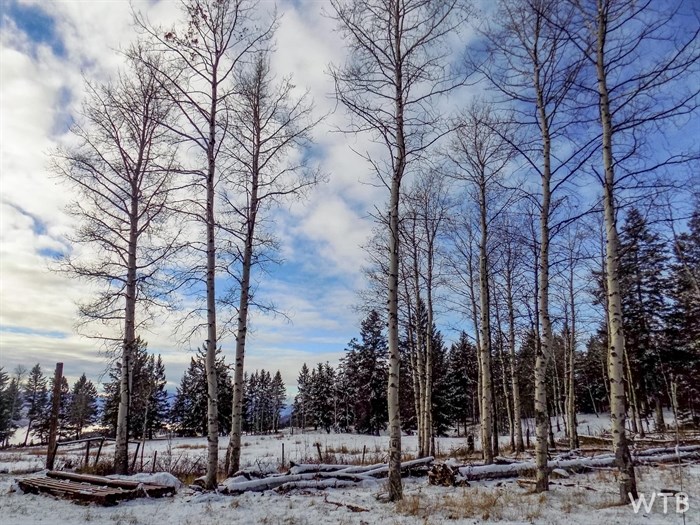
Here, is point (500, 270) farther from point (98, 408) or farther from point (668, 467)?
point (98, 408)

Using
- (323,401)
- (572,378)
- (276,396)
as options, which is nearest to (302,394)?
(276,396)

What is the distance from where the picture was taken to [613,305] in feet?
23.7

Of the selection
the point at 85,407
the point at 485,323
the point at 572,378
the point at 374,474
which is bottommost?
the point at 85,407

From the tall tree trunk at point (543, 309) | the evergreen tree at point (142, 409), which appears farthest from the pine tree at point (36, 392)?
the tall tree trunk at point (543, 309)

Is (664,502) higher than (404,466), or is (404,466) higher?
(664,502)

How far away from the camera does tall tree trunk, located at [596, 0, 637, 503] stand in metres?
6.91

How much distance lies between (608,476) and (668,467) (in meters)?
2.87

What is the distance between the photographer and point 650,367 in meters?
27.8

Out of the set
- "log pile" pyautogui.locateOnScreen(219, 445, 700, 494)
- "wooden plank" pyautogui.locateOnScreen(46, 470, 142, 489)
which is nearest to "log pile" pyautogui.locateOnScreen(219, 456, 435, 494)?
"log pile" pyautogui.locateOnScreen(219, 445, 700, 494)

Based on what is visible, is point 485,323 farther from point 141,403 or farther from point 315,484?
point 141,403

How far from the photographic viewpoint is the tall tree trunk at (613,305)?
6.91m

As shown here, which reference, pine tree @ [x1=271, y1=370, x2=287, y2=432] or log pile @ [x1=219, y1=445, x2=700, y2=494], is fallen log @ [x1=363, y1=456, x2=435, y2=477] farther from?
pine tree @ [x1=271, y1=370, x2=287, y2=432]

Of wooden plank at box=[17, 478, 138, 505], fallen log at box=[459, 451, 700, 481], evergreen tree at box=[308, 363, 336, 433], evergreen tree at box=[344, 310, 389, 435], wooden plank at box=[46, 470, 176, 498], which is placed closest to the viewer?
wooden plank at box=[17, 478, 138, 505]

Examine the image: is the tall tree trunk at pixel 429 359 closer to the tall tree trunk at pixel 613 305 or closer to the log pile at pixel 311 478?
the log pile at pixel 311 478
